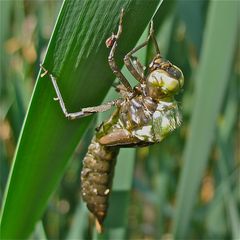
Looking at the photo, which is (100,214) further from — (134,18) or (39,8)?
(39,8)

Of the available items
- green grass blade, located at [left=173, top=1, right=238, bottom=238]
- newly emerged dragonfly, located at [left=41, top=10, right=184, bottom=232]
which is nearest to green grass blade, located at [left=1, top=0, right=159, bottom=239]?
newly emerged dragonfly, located at [left=41, top=10, right=184, bottom=232]

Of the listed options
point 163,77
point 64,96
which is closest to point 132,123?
point 163,77

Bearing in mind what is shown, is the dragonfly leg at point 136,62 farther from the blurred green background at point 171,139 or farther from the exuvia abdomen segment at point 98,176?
the exuvia abdomen segment at point 98,176

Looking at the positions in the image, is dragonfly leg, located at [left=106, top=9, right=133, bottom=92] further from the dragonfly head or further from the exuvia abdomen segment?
the exuvia abdomen segment

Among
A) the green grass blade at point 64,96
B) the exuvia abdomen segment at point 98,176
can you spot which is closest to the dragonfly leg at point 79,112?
the green grass blade at point 64,96

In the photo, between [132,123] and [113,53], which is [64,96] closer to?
[113,53]

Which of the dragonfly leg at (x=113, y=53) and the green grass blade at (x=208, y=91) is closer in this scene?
the dragonfly leg at (x=113, y=53)

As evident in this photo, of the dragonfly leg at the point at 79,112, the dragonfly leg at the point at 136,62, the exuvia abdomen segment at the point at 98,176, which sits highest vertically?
the dragonfly leg at the point at 136,62
